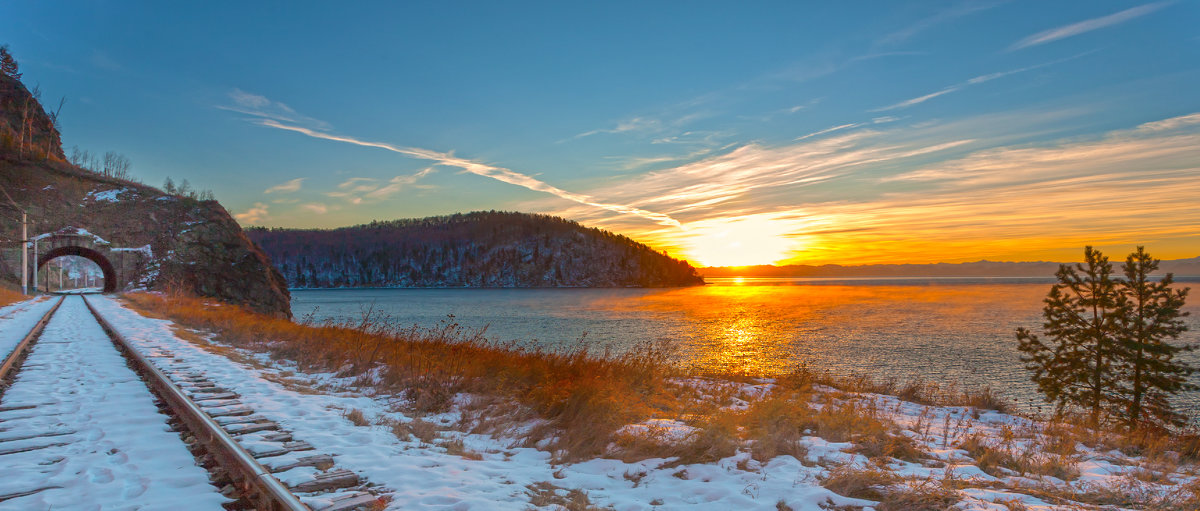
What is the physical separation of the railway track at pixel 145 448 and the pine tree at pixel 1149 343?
2494 cm

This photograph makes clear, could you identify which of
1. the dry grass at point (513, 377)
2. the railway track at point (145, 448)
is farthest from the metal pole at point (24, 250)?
the railway track at point (145, 448)

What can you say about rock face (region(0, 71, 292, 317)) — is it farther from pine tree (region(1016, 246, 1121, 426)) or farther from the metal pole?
pine tree (region(1016, 246, 1121, 426))

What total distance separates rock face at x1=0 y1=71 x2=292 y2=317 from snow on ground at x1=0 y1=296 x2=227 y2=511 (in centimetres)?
4614

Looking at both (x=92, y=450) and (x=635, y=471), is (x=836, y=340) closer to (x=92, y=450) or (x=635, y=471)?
(x=635, y=471)

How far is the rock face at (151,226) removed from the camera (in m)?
49.4

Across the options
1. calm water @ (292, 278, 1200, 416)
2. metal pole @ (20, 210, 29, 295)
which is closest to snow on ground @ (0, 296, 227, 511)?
calm water @ (292, 278, 1200, 416)

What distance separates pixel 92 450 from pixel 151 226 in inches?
2348

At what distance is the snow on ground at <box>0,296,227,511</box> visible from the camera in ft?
14.2

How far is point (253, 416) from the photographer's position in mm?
7047

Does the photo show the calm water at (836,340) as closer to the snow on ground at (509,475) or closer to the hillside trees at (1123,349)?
the hillside trees at (1123,349)

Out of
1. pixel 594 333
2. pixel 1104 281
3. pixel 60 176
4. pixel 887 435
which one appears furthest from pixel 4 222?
pixel 1104 281

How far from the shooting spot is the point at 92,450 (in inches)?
218

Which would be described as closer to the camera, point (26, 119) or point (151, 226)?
point (151, 226)

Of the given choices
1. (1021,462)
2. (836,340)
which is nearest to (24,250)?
(836,340)
